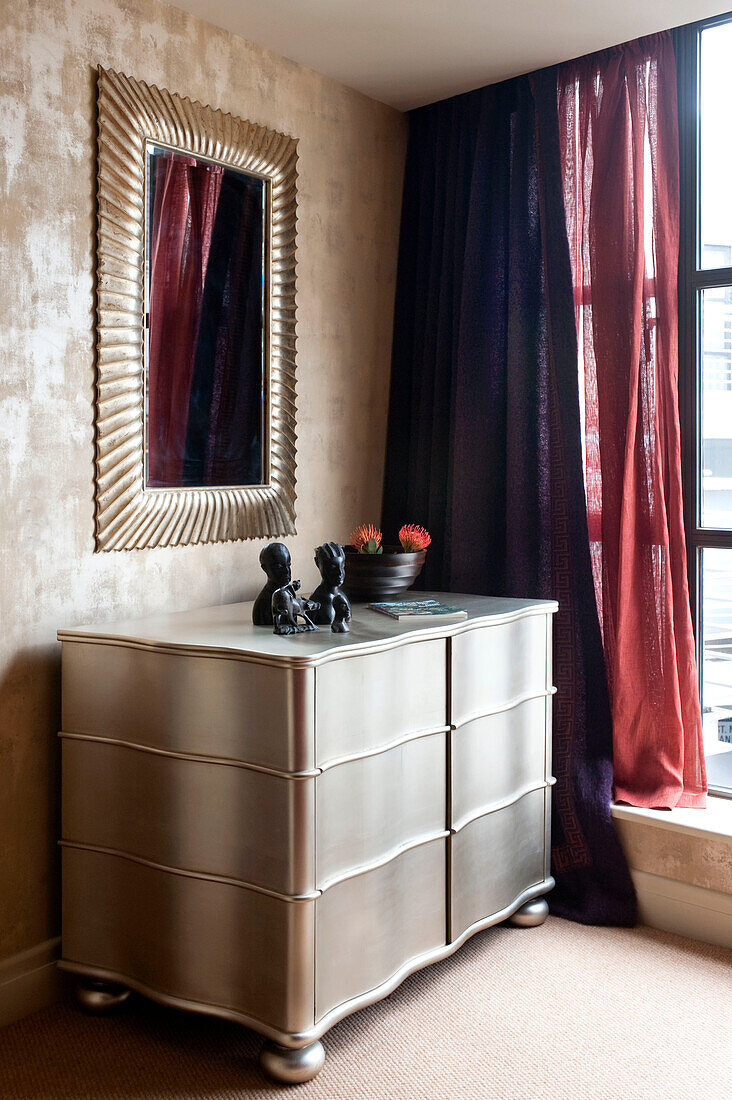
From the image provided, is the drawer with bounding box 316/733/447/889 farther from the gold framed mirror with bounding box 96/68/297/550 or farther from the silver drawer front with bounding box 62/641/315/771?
the gold framed mirror with bounding box 96/68/297/550

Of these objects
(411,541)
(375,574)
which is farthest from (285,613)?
(411,541)

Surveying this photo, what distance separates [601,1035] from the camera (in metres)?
2.08

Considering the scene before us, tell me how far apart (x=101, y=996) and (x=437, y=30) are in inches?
97.5

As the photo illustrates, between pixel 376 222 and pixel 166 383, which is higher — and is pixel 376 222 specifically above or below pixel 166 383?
above

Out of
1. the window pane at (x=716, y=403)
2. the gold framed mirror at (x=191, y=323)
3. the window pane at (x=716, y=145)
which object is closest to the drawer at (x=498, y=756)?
the window pane at (x=716, y=403)

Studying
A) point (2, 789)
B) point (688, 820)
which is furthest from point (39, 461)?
point (688, 820)

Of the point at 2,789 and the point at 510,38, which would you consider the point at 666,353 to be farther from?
the point at 2,789

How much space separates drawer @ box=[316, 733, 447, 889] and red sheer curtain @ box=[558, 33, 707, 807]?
74 centimetres

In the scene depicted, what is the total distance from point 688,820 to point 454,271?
1713mm

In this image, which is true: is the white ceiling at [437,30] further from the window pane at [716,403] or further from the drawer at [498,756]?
the drawer at [498,756]

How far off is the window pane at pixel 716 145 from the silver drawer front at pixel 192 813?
183 cm

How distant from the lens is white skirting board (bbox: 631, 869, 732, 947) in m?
2.49

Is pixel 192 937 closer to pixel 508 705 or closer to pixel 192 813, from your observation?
pixel 192 813

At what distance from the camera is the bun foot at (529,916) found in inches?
102
